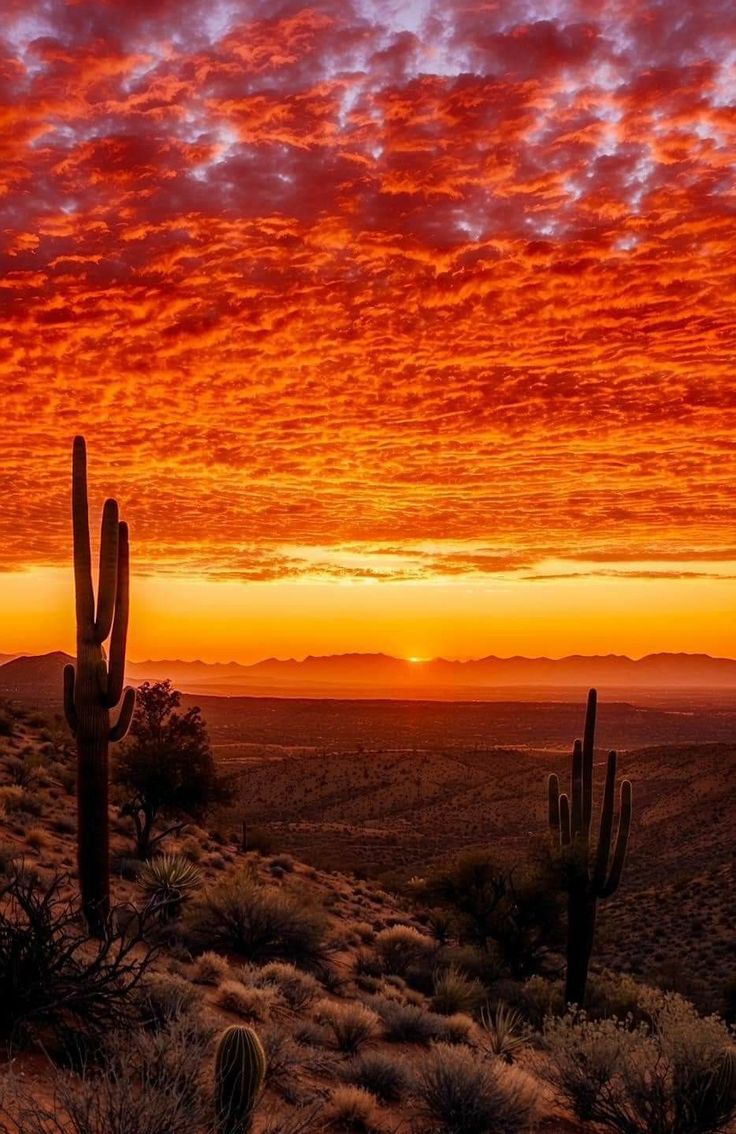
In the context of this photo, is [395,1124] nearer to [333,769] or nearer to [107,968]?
[107,968]

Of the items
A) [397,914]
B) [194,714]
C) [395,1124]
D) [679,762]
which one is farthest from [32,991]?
[679,762]

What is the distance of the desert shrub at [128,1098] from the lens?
493 centimetres

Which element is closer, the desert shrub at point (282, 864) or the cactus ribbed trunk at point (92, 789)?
the cactus ribbed trunk at point (92, 789)

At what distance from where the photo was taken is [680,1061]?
8.16 meters

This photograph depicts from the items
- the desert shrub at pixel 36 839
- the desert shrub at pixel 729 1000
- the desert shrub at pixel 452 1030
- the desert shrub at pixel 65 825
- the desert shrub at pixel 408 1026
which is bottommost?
the desert shrub at pixel 729 1000

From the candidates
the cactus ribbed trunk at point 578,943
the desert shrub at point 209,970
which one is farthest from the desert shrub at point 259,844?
the desert shrub at point 209,970

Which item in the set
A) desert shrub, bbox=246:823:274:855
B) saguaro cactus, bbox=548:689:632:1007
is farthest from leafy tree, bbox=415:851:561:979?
desert shrub, bbox=246:823:274:855

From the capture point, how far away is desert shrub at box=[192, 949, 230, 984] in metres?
12.0

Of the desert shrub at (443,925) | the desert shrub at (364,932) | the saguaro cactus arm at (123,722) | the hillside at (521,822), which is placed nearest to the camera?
the saguaro cactus arm at (123,722)

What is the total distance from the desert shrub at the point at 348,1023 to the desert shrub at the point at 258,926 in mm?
3788

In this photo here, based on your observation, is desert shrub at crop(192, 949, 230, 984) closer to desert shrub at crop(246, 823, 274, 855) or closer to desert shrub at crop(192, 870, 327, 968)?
desert shrub at crop(192, 870, 327, 968)

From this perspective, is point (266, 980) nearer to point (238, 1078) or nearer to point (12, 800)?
point (238, 1078)

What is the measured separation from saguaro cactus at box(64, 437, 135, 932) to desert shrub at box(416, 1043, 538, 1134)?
6330 mm

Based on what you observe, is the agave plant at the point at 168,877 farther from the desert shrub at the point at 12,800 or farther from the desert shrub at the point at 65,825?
the desert shrub at the point at 12,800
